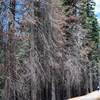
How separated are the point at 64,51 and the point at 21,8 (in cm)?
972

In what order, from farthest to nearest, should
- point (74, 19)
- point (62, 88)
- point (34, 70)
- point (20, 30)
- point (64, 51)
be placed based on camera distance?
point (62, 88), point (74, 19), point (64, 51), point (34, 70), point (20, 30)

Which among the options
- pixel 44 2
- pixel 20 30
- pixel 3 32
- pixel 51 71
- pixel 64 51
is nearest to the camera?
pixel 3 32

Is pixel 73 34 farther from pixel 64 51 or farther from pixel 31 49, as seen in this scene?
pixel 31 49

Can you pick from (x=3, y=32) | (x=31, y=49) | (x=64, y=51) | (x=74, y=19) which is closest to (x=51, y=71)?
(x=64, y=51)

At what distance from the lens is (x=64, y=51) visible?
89.7 feet

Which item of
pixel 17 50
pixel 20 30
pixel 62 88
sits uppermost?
pixel 20 30

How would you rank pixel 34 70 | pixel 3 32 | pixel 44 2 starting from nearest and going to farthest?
1. pixel 3 32
2. pixel 34 70
3. pixel 44 2

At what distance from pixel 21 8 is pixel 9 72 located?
398 centimetres

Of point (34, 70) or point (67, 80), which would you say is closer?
point (34, 70)

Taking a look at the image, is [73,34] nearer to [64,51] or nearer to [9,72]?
[64,51]

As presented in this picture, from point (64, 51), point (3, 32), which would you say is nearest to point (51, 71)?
point (64, 51)

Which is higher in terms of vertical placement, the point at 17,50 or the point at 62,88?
the point at 17,50

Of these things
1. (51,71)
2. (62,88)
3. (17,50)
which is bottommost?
(62,88)

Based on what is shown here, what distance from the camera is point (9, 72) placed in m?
16.7
